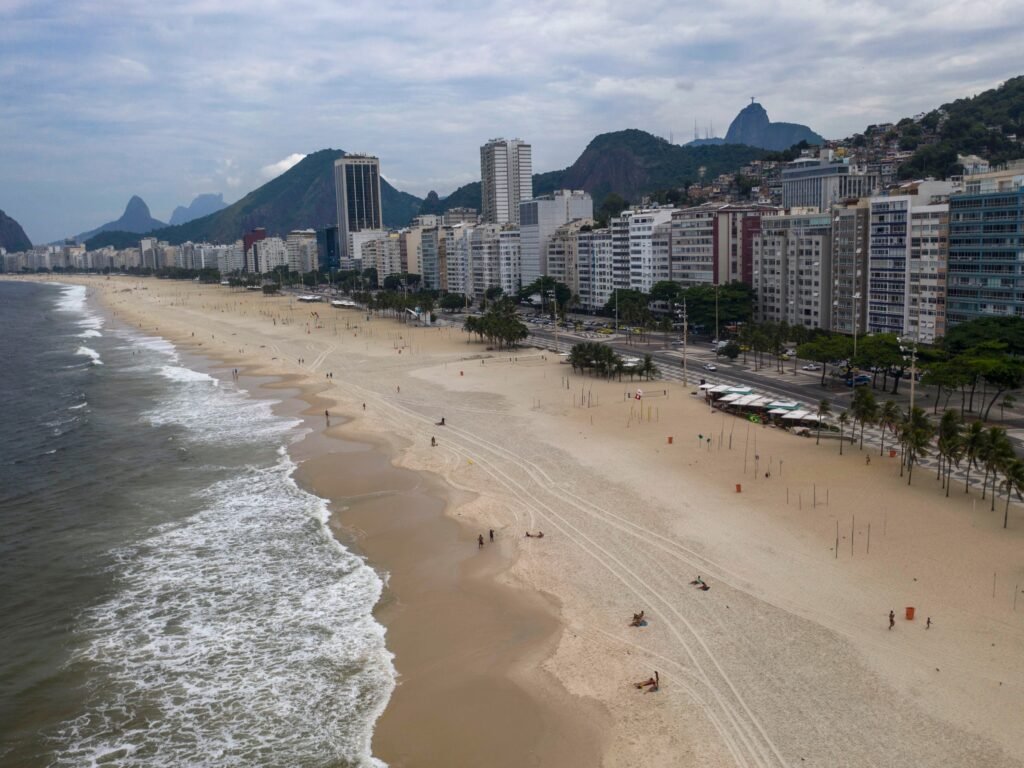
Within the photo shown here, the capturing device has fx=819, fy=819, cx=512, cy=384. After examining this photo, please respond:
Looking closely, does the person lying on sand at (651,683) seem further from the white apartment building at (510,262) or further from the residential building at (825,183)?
the white apartment building at (510,262)

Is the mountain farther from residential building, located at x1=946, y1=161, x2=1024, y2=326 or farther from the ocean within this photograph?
the ocean

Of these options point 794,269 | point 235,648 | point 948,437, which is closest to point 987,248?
point 794,269

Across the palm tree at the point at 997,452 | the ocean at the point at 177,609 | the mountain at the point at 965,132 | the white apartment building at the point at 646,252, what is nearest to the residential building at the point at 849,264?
the white apartment building at the point at 646,252

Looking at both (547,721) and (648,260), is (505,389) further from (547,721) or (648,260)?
(648,260)

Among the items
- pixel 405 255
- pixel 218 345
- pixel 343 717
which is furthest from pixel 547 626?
pixel 405 255

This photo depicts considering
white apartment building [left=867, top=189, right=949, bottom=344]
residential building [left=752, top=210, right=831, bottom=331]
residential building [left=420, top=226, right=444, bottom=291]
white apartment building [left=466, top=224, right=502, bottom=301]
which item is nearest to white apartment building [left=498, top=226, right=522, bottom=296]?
white apartment building [left=466, top=224, right=502, bottom=301]

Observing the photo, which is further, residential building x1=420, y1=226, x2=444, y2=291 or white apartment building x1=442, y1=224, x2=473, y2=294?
residential building x1=420, y1=226, x2=444, y2=291

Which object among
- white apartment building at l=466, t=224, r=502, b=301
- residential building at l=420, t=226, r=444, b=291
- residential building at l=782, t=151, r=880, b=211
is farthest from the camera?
residential building at l=420, t=226, r=444, b=291

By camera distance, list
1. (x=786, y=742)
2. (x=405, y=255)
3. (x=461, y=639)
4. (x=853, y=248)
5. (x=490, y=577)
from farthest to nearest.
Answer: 1. (x=405, y=255)
2. (x=853, y=248)
3. (x=490, y=577)
4. (x=461, y=639)
5. (x=786, y=742)
